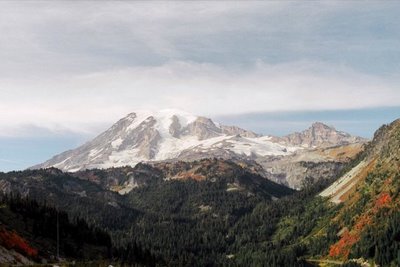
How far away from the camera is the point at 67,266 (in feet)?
536

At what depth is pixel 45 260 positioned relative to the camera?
192750 millimetres

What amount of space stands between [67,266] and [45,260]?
109 feet

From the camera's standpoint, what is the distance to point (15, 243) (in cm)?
18812

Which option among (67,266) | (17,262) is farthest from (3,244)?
(67,266)

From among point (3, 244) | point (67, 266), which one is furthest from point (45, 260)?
point (67, 266)

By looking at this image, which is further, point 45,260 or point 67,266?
point 45,260

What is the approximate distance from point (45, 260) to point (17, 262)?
20.4m

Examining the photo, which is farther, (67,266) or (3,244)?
(3,244)

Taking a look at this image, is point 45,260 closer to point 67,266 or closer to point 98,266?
point 98,266

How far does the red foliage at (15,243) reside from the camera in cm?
18361

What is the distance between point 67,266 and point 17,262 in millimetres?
20879

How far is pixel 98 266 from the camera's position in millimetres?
191500

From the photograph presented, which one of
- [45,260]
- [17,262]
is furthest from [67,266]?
[45,260]

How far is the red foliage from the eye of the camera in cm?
18361
